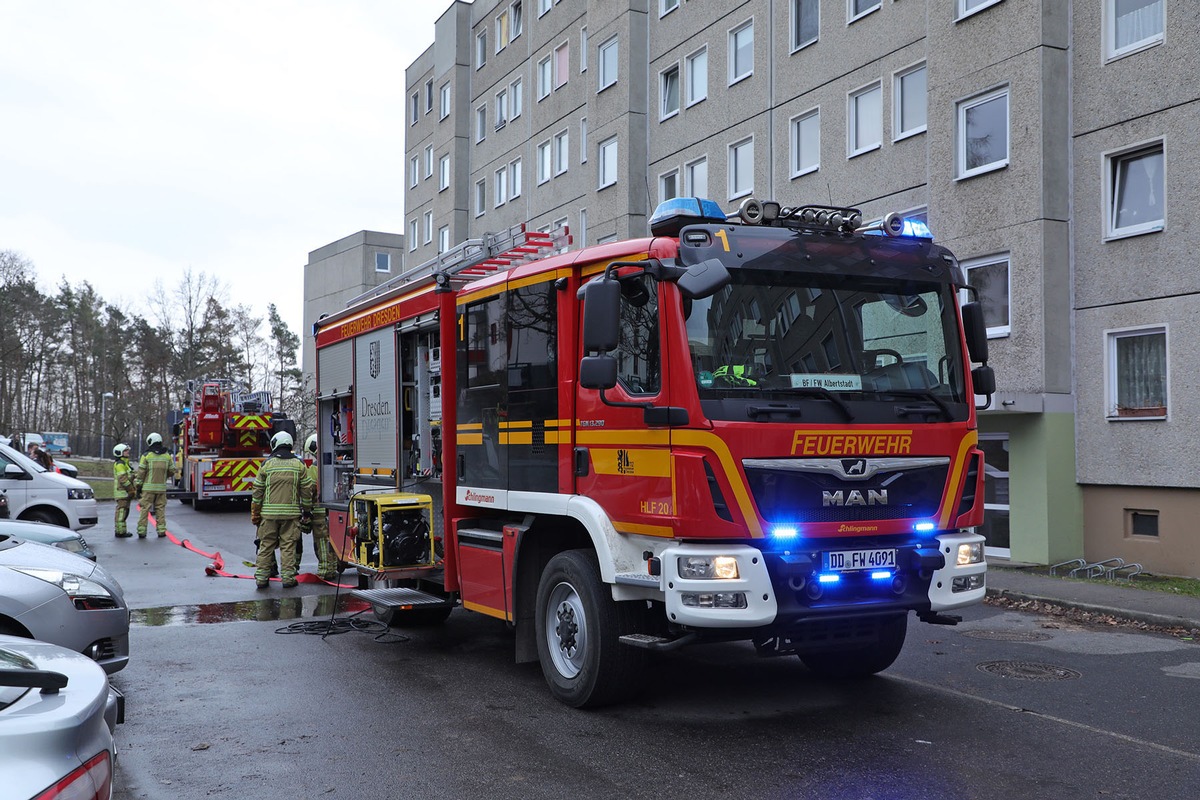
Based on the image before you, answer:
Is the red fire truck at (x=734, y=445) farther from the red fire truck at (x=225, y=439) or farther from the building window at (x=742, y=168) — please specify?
the red fire truck at (x=225, y=439)

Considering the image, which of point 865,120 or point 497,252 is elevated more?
point 865,120

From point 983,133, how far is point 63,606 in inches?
575

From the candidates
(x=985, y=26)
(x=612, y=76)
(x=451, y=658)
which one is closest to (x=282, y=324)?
(x=612, y=76)

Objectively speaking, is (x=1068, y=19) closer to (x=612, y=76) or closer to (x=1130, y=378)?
(x=1130, y=378)

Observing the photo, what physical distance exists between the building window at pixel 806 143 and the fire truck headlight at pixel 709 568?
52.2ft

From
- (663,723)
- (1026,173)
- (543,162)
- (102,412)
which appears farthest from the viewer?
(102,412)

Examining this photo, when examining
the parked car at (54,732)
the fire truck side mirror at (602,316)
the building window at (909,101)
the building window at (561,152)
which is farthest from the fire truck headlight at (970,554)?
the building window at (561,152)

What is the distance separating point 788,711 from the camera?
6.46 m

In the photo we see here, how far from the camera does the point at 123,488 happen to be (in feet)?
66.7

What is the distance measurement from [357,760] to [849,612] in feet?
9.25

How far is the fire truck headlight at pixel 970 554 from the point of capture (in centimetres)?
636

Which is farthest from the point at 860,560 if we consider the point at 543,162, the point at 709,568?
the point at 543,162

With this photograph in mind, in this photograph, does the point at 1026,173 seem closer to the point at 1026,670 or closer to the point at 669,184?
the point at 1026,670

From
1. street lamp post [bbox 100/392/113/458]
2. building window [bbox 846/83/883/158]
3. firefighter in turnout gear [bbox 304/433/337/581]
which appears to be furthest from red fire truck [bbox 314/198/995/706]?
street lamp post [bbox 100/392/113/458]
